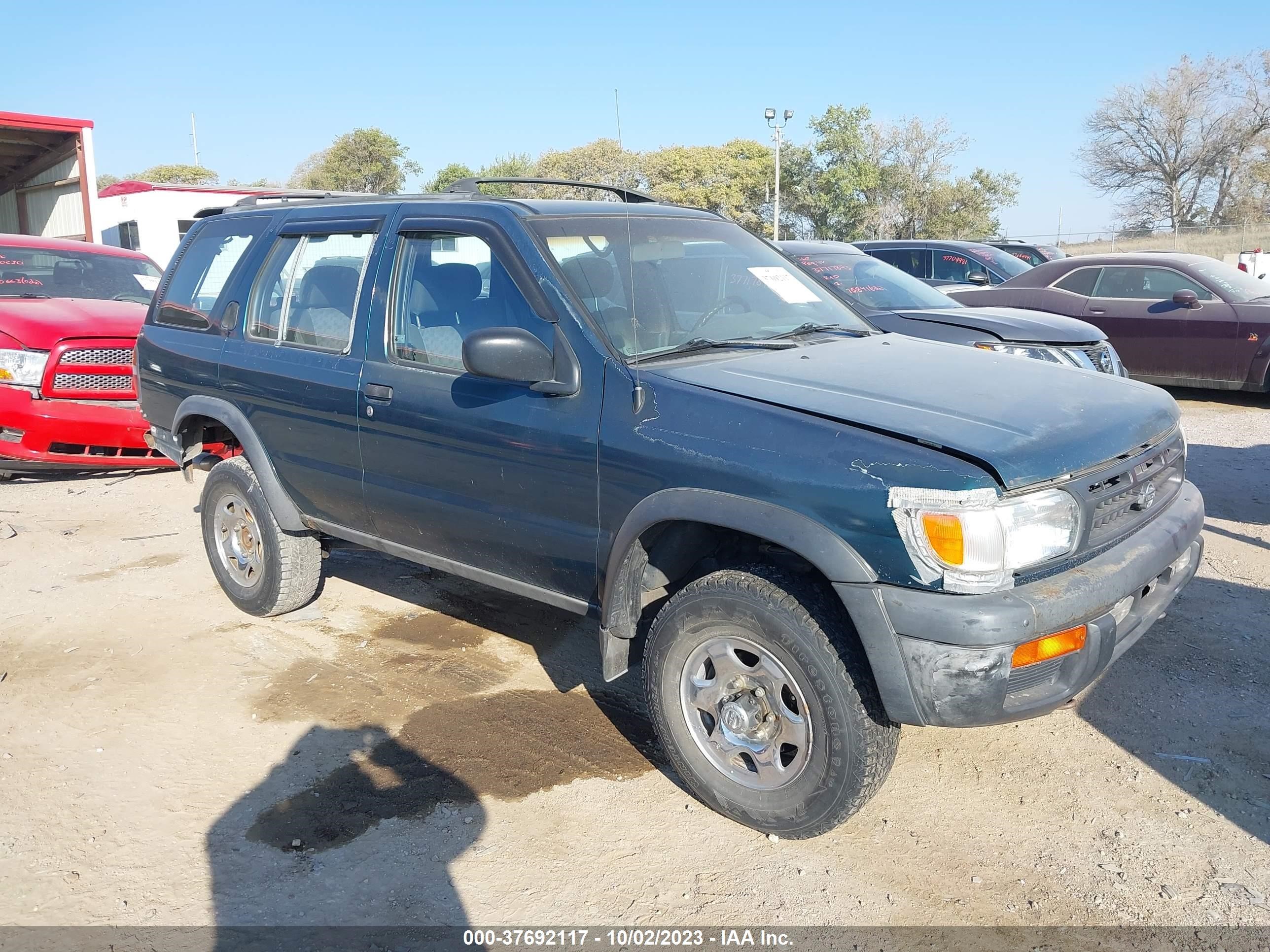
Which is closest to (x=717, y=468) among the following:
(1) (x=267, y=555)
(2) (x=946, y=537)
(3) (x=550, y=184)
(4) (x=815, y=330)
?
(2) (x=946, y=537)

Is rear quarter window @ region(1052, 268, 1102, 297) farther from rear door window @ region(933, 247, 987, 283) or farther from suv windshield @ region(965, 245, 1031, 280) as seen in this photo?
rear door window @ region(933, 247, 987, 283)

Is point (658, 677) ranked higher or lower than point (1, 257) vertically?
lower

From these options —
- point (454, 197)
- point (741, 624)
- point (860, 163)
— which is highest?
point (860, 163)

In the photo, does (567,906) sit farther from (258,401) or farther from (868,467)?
(258,401)

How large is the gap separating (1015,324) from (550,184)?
408 cm

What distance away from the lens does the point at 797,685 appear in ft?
9.81

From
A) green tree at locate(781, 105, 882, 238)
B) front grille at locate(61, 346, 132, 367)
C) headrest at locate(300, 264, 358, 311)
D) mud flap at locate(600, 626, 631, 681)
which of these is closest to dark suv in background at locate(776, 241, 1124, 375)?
headrest at locate(300, 264, 358, 311)

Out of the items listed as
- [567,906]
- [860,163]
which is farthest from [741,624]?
[860,163]

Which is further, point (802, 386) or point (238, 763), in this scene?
point (238, 763)

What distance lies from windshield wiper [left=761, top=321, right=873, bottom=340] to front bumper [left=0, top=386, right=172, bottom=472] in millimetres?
5561

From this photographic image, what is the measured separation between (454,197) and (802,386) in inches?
71.8

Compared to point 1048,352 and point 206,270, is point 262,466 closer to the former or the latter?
point 206,270

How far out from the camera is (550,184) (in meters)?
4.60

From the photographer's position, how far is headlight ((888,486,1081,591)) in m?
2.69
